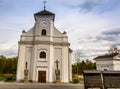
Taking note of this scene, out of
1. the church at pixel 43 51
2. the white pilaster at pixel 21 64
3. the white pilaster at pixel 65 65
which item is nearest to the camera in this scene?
the white pilaster at pixel 21 64

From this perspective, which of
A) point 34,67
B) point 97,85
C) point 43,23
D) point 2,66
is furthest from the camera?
point 2,66

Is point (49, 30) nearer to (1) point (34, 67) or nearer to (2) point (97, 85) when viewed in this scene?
(1) point (34, 67)

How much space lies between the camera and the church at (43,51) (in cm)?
3098

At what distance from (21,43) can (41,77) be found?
6.73m

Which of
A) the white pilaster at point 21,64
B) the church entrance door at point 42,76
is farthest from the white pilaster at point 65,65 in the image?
the white pilaster at point 21,64

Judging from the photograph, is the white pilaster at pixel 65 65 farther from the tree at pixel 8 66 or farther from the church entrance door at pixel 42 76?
the tree at pixel 8 66

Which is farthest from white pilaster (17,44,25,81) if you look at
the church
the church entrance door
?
the church entrance door

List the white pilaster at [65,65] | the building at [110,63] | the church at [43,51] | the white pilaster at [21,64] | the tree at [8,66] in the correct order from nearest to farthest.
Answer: the white pilaster at [21,64] → the church at [43,51] → the white pilaster at [65,65] → the building at [110,63] → the tree at [8,66]

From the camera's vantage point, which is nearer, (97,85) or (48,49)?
(97,85)

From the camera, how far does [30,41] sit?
32.1 m

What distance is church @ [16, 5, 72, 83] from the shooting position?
3098cm

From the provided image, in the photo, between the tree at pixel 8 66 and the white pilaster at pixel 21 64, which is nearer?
the white pilaster at pixel 21 64

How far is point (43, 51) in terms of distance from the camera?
31.7 meters

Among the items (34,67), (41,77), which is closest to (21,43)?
(34,67)
